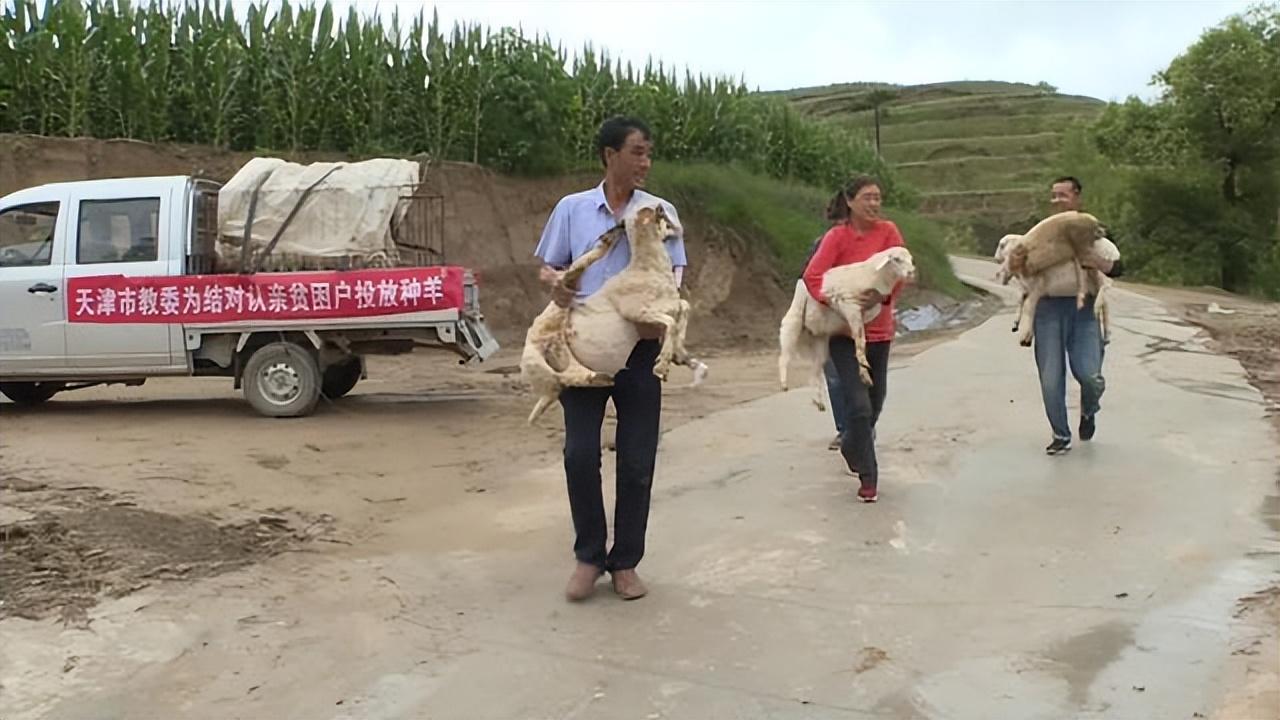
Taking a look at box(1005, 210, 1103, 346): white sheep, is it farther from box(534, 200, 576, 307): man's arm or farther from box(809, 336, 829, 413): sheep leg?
box(534, 200, 576, 307): man's arm

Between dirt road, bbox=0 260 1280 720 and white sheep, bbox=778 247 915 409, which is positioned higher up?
white sheep, bbox=778 247 915 409

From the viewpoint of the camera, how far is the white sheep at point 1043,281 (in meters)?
7.21

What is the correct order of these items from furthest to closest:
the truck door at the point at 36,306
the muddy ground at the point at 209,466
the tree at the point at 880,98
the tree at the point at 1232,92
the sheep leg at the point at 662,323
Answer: the tree at the point at 880,98, the tree at the point at 1232,92, the truck door at the point at 36,306, the muddy ground at the point at 209,466, the sheep leg at the point at 662,323

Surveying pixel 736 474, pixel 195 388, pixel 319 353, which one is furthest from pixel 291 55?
pixel 736 474

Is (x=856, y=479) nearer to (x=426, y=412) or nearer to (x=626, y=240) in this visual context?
(x=626, y=240)

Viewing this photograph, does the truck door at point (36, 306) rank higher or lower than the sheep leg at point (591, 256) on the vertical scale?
lower

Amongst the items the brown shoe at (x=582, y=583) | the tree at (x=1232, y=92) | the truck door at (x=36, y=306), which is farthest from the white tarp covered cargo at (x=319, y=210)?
the tree at (x=1232, y=92)

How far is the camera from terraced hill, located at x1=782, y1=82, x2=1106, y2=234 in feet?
174

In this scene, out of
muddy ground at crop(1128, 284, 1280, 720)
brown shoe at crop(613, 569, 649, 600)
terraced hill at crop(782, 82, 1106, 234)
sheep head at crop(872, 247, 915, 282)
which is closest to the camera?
muddy ground at crop(1128, 284, 1280, 720)

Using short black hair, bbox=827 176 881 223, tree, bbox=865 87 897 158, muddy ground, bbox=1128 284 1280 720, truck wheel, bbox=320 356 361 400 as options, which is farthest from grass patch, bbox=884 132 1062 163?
short black hair, bbox=827 176 881 223

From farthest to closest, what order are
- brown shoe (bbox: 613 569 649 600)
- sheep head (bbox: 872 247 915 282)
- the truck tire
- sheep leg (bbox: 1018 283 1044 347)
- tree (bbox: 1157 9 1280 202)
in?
tree (bbox: 1157 9 1280 202)
the truck tire
sheep leg (bbox: 1018 283 1044 347)
sheep head (bbox: 872 247 915 282)
brown shoe (bbox: 613 569 649 600)

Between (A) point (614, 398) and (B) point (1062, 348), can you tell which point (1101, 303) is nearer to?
(B) point (1062, 348)

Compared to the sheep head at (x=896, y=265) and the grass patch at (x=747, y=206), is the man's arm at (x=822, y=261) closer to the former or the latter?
the sheep head at (x=896, y=265)

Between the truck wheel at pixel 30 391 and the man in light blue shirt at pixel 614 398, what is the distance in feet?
23.5
